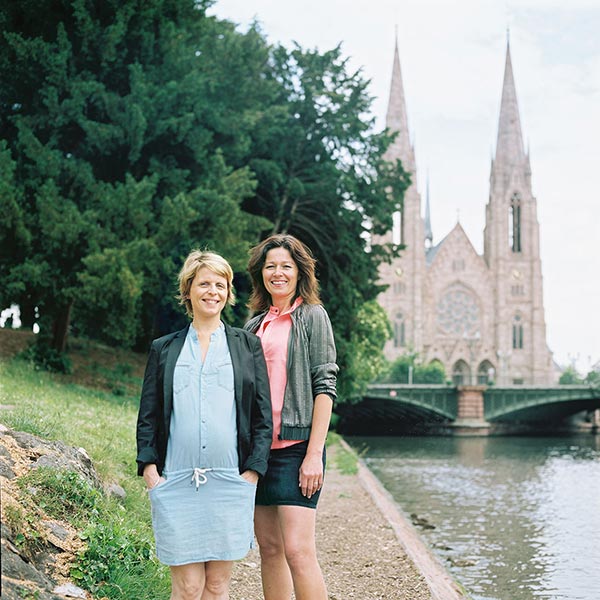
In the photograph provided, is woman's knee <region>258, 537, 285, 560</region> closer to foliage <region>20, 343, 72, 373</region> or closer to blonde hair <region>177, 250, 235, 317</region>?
blonde hair <region>177, 250, 235, 317</region>

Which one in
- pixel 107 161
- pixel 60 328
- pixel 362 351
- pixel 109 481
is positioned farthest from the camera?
pixel 362 351

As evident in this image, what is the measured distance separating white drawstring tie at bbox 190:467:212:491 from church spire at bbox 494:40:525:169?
72.9 meters

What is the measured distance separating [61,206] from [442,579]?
949 cm

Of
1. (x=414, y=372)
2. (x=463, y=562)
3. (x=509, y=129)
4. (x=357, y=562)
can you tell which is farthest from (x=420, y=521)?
(x=509, y=129)

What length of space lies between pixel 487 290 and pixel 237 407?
70.1 metres

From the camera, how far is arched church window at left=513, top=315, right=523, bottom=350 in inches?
2783

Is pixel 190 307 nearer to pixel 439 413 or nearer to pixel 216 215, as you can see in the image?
pixel 216 215

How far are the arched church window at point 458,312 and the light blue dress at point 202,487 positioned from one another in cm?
6889

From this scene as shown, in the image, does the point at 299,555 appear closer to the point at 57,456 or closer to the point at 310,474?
the point at 310,474

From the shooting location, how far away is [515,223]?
71.8 metres

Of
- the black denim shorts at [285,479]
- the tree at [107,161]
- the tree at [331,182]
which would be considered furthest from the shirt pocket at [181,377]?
the tree at [331,182]

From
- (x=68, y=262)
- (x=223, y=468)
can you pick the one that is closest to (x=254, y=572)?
(x=223, y=468)

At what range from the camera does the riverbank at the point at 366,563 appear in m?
5.43

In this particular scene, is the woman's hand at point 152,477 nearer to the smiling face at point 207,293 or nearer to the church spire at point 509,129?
the smiling face at point 207,293
